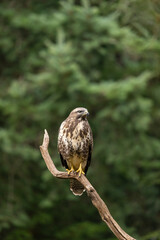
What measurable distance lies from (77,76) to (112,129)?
5.94 ft

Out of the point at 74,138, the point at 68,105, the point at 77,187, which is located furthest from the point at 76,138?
the point at 68,105

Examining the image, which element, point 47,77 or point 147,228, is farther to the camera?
point 147,228

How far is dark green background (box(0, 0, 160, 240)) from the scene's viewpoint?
900 cm

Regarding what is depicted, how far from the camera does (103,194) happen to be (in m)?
11.1

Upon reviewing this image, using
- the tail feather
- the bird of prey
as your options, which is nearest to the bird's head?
the bird of prey

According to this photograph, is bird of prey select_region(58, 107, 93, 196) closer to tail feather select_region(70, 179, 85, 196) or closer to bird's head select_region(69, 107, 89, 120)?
bird's head select_region(69, 107, 89, 120)

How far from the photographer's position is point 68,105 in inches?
363

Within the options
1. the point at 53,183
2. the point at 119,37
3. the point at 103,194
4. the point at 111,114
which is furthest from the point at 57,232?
the point at 119,37

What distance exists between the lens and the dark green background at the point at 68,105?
9000mm

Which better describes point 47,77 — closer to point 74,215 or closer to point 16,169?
point 16,169

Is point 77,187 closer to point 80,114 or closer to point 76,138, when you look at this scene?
point 76,138

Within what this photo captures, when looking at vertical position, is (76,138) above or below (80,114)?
below

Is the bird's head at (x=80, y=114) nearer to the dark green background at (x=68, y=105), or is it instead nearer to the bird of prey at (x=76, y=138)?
the bird of prey at (x=76, y=138)

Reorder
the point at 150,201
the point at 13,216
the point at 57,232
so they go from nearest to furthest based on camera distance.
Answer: the point at 13,216, the point at 57,232, the point at 150,201
